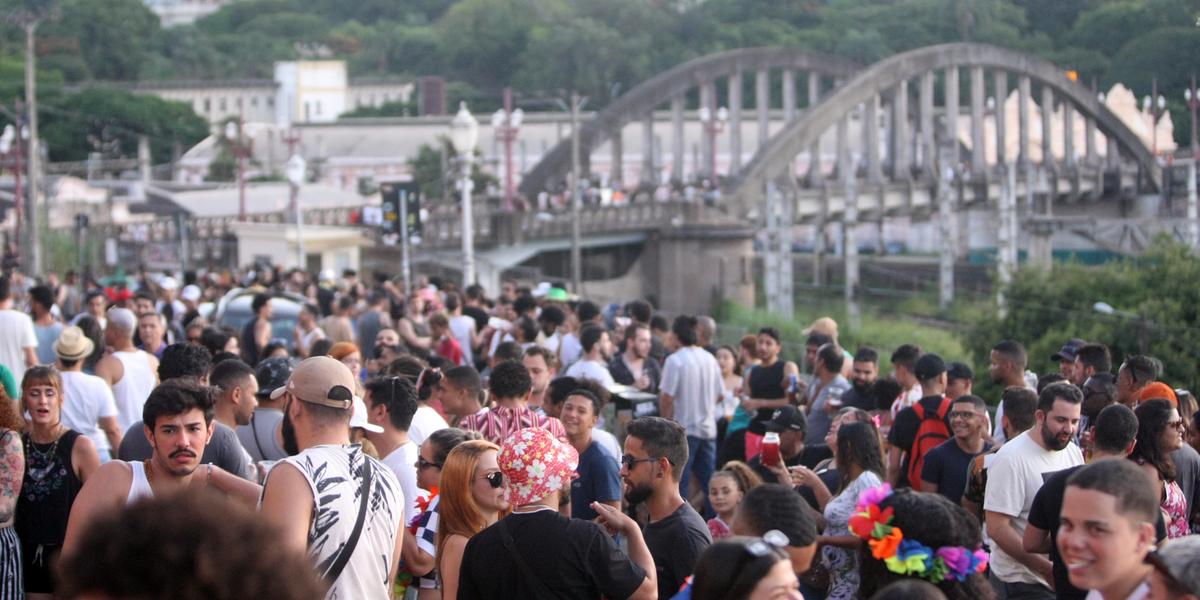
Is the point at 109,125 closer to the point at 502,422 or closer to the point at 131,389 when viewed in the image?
the point at 131,389

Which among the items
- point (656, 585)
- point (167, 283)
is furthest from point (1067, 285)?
point (656, 585)

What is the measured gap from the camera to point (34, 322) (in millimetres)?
12969

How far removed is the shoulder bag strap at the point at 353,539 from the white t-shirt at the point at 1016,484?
2638 mm

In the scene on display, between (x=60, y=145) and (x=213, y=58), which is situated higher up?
(x=213, y=58)

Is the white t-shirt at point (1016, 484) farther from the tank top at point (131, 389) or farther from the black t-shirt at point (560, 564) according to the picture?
the tank top at point (131, 389)

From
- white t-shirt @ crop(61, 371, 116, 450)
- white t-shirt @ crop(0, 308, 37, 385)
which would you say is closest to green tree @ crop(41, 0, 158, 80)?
white t-shirt @ crop(0, 308, 37, 385)

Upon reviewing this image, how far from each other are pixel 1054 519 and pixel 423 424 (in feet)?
11.0

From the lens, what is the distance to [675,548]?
5926 mm

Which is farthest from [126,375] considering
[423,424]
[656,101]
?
[656,101]

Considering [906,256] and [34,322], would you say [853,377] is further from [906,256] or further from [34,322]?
[906,256]

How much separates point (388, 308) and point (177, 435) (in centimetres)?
1136

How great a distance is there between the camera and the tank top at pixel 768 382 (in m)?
11.5

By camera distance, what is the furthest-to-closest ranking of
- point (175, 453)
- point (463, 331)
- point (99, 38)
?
point (99, 38) → point (463, 331) → point (175, 453)

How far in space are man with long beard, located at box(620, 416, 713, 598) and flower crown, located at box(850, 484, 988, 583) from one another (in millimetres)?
1328
